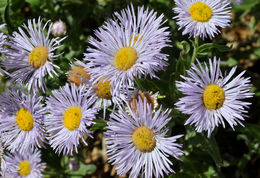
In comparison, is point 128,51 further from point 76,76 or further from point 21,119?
point 21,119

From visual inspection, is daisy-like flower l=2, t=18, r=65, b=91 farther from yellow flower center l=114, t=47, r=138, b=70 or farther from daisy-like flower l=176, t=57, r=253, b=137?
daisy-like flower l=176, t=57, r=253, b=137

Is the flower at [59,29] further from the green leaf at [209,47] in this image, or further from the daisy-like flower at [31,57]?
the green leaf at [209,47]

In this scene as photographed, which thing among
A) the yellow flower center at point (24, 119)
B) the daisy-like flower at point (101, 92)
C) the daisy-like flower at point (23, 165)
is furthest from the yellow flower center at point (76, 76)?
the daisy-like flower at point (23, 165)

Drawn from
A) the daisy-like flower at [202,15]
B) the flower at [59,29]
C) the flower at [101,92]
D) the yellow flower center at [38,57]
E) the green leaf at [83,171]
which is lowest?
the green leaf at [83,171]

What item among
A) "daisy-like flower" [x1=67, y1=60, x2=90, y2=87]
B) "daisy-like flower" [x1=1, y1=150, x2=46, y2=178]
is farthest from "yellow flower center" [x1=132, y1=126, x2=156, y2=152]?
"daisy-like flower" [x1=1, y1=150, x2=46, y2=178]

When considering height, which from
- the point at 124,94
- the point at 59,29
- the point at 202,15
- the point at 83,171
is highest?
the point at 59,29

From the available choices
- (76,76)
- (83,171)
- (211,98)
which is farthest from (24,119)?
(211,98)
